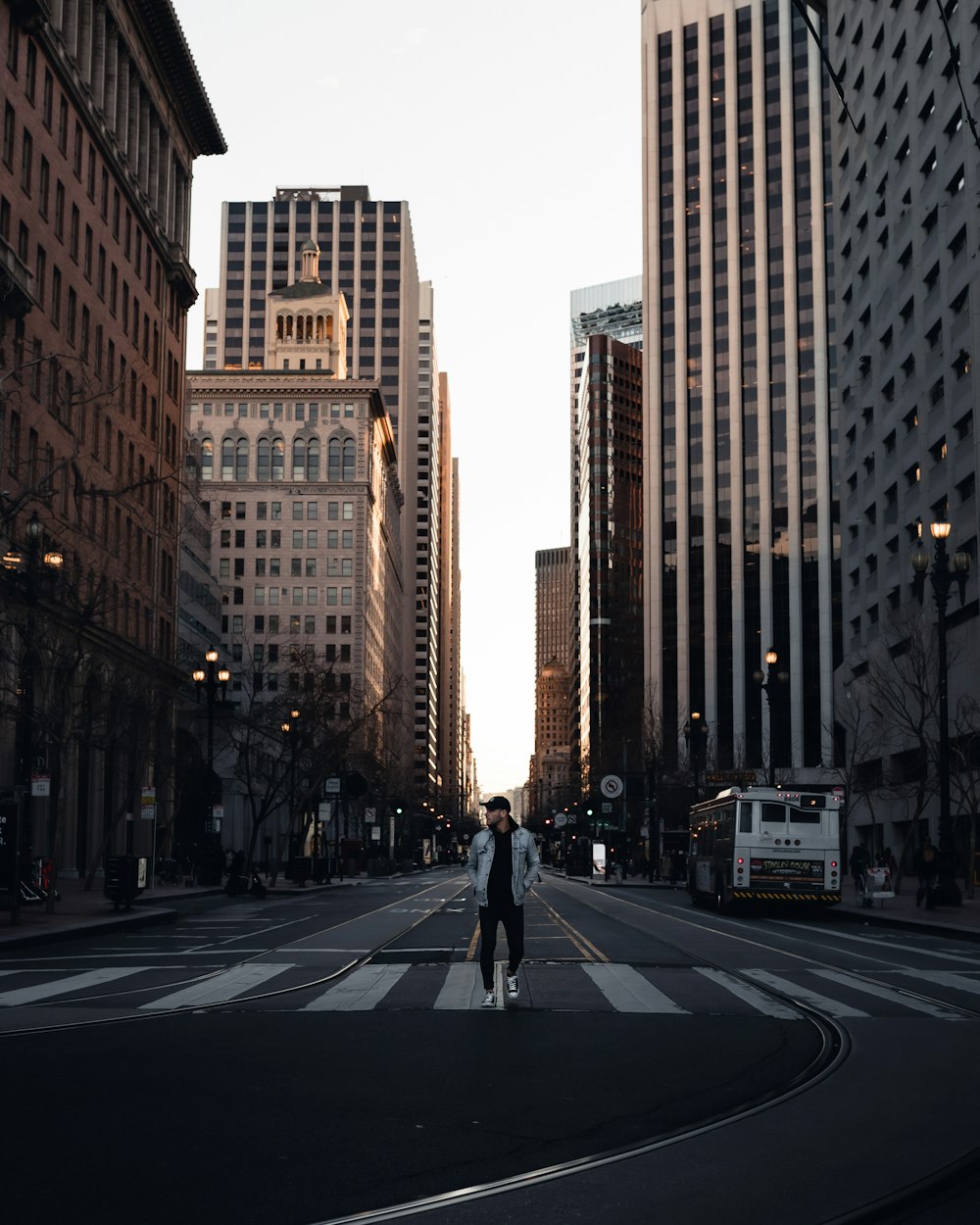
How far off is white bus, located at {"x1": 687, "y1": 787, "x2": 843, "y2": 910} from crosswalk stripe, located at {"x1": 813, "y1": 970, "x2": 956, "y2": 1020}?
1461 centimetres

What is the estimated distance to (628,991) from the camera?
14.6 metres

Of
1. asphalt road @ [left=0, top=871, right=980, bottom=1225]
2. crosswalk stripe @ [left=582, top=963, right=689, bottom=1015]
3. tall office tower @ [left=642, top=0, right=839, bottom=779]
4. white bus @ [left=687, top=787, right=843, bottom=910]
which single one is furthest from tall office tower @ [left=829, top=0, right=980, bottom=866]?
tall office tower @ [left=642, top=0, right=839, bottom=779]

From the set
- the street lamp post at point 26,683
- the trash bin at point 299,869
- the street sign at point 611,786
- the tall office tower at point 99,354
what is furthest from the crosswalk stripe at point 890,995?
the trash bin at point 299,869

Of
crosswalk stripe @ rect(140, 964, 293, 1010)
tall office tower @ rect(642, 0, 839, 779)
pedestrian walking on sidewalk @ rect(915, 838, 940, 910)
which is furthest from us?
tall office tower @ rect(642, 0, 839, 779)

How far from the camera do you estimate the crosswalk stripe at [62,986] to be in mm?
Result: 14031

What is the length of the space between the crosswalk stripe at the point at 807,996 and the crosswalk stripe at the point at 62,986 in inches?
293

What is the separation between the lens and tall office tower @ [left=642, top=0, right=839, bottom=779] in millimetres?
139250

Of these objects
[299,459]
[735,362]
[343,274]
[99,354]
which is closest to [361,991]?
[99,354]

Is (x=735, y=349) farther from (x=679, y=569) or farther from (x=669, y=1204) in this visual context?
(x=669, y=1204)

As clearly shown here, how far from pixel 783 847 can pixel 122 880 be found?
1488cm

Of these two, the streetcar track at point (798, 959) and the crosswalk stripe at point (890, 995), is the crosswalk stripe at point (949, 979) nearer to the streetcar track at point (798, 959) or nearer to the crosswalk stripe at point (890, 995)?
the streetcar track at point (798, 959)

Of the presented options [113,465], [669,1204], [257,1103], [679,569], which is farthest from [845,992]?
[679,569]

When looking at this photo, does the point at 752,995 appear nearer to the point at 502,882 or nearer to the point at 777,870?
the point at 502,882

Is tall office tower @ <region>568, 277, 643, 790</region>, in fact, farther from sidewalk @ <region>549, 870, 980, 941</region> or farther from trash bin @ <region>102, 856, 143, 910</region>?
trash bin @ <region>102, 856, 143, 910</region>
